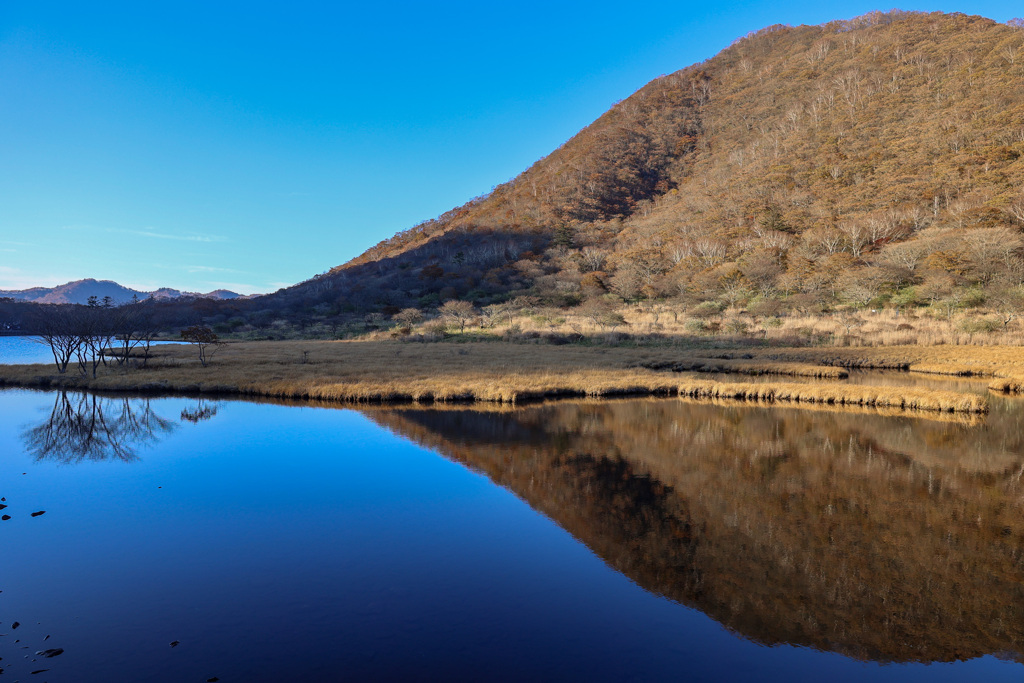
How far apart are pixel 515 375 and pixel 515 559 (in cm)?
2287

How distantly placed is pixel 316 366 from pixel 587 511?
31.3m

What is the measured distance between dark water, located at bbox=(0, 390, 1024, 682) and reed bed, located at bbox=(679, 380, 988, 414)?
534 cm

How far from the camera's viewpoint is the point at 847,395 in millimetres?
27281

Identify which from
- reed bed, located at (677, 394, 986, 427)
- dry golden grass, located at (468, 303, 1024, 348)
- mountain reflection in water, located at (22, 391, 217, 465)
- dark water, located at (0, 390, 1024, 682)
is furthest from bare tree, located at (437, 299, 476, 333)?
dark water, located at (0, 390, 1024, 682)

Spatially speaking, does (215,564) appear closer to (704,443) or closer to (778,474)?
(778,474)

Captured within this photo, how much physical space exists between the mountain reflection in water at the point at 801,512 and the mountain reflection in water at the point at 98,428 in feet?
29.0

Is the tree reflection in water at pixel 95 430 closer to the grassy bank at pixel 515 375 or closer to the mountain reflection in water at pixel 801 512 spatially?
the grassy bank at pixel 515 375

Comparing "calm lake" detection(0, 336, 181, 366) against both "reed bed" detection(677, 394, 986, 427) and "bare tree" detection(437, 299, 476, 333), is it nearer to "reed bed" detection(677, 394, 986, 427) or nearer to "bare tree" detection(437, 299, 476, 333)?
"bare tree" detection(437, 299, 476, 333)

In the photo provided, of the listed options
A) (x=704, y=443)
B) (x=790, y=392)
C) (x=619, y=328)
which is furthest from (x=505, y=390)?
(x=619, y=328)

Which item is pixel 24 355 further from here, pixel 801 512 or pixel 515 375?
pixel 801 512

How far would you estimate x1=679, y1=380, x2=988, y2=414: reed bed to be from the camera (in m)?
24.7

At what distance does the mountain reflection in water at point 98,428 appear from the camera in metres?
18.2

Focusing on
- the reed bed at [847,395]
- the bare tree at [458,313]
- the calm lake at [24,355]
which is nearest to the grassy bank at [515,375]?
the reed bed at [847,395]

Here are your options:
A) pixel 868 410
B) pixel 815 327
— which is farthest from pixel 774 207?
pixel 868 410
